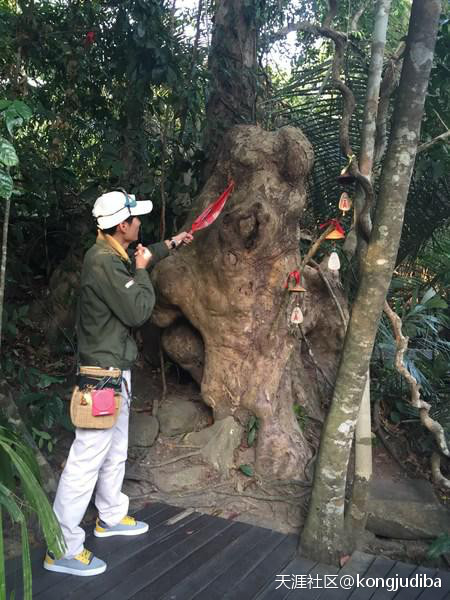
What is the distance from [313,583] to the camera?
282 centimetres

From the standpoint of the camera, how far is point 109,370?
9.64ft

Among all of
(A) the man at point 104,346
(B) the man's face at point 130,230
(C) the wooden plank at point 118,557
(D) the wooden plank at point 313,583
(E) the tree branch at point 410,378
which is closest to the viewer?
(C) the wooden plank at point 118,557

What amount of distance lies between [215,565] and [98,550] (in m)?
0.68

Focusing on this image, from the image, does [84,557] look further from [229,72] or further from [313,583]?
[229,72]

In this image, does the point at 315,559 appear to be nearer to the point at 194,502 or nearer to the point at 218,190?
the point at 194,502

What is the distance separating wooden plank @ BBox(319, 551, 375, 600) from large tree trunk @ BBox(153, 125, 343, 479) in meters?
1.04

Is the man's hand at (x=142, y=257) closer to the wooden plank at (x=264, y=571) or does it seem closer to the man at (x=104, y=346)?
the man at (x=104, y=346)

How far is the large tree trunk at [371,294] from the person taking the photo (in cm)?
280

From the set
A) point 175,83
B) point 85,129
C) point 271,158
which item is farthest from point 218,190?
point 85,129

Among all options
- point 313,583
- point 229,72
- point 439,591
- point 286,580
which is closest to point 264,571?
point 286,580

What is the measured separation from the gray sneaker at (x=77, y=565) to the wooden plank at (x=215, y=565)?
42cm

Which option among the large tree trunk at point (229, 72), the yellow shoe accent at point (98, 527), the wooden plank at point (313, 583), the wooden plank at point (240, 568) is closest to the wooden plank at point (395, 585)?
the wooden plank at point (313, 583)

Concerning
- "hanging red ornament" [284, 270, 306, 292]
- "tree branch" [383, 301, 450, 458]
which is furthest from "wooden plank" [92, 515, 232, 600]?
"hanging red ornament" [284, 270, 306, 292]

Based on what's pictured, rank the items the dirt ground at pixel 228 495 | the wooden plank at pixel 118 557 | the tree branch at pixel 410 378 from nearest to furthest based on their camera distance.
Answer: the wooden plank at pixel 118 557 → the tree branch at pixel 410 378 → the dirt ground at pixel 228 495
